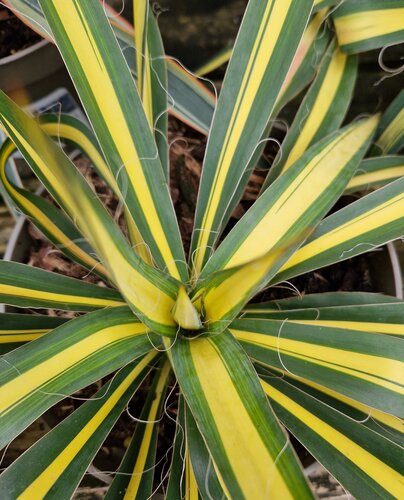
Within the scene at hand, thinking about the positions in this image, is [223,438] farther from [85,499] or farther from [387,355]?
[85,499]

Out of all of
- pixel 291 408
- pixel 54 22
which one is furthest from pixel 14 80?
pixel 291 408

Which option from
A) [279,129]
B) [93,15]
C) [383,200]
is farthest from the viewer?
[279,129]

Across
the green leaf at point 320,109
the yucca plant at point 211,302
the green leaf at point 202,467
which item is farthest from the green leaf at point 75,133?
the green leaf at point 202,467

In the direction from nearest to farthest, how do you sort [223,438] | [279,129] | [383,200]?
[223,438] → [383,200] → [279,129]

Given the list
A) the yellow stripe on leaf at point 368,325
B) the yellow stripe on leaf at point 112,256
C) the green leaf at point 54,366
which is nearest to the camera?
the yellow stripe on leaf at point 112,256

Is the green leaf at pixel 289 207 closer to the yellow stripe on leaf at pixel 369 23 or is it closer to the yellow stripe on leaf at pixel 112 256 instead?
the yellow stripe on leaf at pixel 112 256

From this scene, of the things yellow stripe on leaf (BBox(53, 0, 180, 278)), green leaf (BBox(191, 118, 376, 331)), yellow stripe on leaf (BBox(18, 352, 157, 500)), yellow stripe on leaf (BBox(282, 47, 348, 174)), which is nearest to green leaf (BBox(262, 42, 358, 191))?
yellow stripe on leaf (BBox(282, 47, 348, 174))

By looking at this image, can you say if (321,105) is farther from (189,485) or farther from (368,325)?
(189,485)

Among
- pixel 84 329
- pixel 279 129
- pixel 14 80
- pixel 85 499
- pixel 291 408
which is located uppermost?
pixel 14 80
